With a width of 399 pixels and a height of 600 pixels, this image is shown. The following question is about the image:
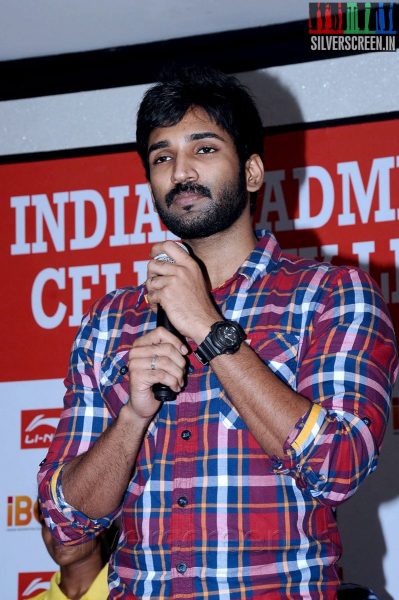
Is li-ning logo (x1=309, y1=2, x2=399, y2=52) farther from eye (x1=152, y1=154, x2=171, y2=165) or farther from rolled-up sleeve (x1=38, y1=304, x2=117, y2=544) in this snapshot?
rolled-up sleeve (x1=38, y1=304, x2=117, y2=544)

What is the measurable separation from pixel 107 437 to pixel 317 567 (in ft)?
1.41

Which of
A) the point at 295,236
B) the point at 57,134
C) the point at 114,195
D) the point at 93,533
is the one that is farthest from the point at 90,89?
the point at 93,533

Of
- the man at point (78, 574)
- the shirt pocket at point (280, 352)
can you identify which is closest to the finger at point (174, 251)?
the shirt pocket at point (280, 352)

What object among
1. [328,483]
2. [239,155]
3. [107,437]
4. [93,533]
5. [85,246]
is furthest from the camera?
[85,246]

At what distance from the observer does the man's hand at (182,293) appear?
1.54 meters

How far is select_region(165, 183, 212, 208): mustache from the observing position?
181 cm

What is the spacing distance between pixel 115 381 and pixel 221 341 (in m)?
0.36

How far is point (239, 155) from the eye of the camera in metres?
2.00

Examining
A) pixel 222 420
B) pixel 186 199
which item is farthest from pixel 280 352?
pixel 186 199

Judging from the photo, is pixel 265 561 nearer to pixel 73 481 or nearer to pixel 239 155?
pixel 73 481

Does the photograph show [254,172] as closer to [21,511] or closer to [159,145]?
[159,145]

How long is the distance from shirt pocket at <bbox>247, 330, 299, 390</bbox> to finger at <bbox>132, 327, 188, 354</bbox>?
20cm

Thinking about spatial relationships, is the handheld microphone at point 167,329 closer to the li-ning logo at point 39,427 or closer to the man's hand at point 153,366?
the man's hand at point 153,366

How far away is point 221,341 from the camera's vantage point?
1.52 meters
